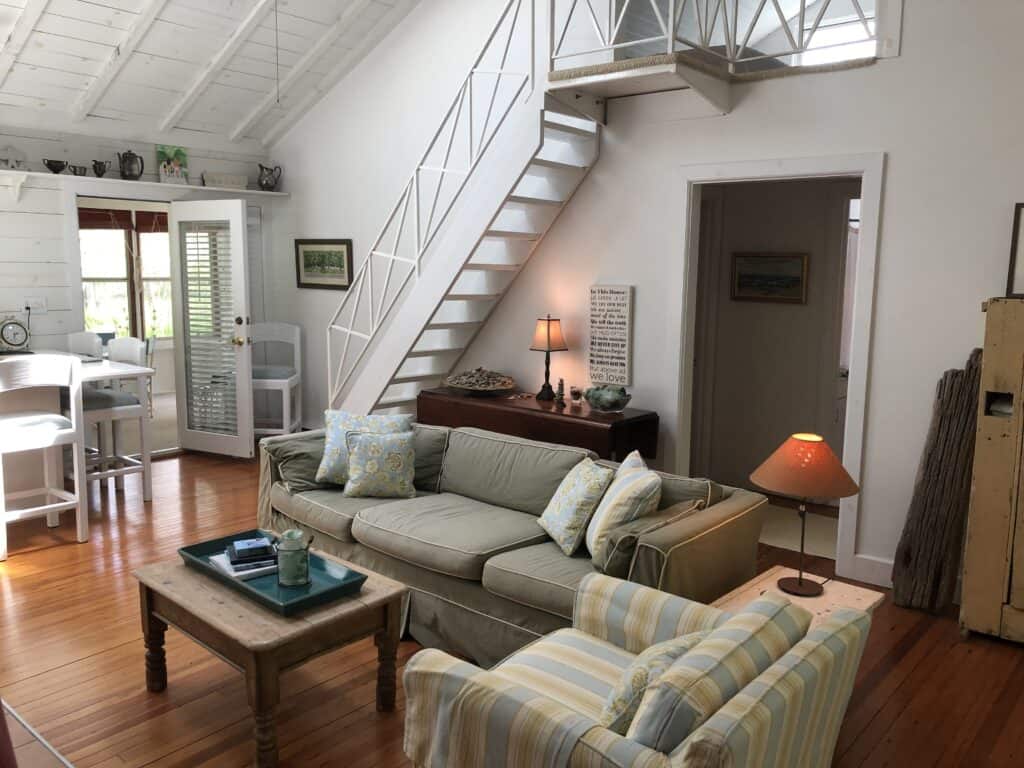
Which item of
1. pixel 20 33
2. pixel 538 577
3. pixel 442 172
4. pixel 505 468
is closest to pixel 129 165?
pixel 20 33

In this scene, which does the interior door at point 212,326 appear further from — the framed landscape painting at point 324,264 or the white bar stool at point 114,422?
the white bar stool at point 114,422

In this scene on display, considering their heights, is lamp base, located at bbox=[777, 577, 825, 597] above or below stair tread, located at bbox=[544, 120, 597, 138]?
below

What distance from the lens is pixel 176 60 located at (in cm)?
591

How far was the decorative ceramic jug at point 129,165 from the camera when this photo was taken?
20.7 ft

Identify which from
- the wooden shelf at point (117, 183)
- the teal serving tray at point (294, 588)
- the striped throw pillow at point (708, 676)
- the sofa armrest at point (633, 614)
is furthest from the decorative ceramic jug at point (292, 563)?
the wooden shelf at point (117, 183)

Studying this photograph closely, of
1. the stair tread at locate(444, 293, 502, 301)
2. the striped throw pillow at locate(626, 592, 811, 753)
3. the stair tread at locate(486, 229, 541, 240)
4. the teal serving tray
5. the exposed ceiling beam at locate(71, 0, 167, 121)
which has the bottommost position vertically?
the teal serving tray

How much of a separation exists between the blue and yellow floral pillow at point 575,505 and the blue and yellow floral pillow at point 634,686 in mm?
1308

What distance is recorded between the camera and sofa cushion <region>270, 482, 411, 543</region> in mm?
3852

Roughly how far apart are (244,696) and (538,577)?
119cm

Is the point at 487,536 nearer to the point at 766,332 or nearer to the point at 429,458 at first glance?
the point at 429,458

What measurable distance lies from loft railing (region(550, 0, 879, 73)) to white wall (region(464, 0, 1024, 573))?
278 millimetres

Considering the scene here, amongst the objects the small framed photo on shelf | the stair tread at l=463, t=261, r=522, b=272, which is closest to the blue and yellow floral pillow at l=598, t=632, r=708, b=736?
the small framed photo on shelf

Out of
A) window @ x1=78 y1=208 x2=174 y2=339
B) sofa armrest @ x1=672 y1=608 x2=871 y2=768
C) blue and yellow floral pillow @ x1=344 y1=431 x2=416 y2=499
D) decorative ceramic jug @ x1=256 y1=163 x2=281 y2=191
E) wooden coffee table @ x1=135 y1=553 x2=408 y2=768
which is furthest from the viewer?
window @ x1=78 y1=208 x2=174 y2=339

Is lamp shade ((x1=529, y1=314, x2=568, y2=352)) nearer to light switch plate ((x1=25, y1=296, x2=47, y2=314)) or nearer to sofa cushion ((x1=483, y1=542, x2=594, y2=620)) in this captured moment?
sofa cushion ((x1=483, y1=542, x2=594, y2=620))
